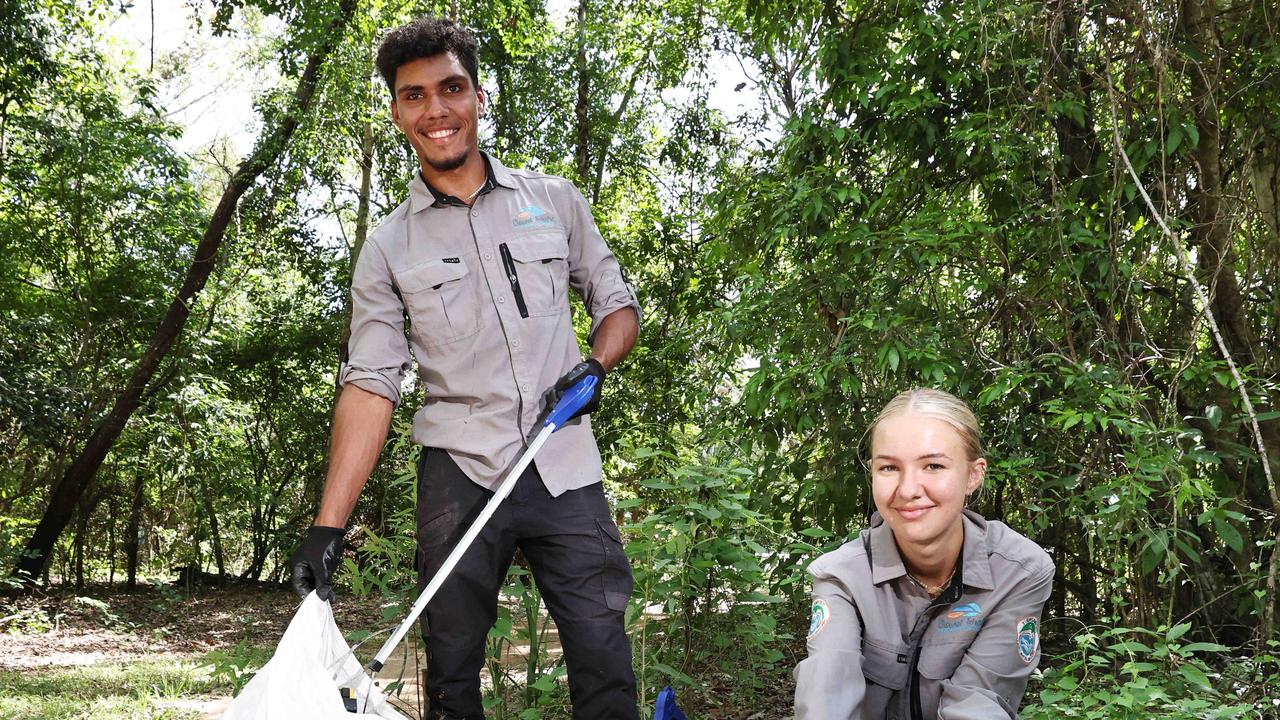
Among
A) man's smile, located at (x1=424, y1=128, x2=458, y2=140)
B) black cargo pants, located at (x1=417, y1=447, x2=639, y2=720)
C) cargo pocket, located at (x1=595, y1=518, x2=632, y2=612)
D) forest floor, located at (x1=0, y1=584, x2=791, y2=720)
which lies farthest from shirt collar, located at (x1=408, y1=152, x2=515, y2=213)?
forest floor, located at (x1=0, y1=584, x2=791, y2=720)

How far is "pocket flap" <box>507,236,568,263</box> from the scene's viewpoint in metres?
2.55

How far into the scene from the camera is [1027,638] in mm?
1959

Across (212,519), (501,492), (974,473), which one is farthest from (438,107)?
(212,519)

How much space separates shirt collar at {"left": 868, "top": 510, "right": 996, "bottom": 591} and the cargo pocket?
610 mm

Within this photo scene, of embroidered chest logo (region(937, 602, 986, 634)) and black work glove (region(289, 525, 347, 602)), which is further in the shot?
black work glove (region(289, 525, 347, 602))

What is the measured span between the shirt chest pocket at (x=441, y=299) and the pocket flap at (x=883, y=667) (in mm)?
1112

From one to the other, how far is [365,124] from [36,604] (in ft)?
15.2

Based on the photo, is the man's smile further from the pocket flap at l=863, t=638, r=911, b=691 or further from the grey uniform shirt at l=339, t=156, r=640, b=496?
the pocket flap at l=863, t=638, r=911, b=691

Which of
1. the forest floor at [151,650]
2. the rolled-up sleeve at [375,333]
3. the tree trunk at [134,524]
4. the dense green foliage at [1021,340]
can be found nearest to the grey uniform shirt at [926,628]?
the dense green foliage at [1021,340]

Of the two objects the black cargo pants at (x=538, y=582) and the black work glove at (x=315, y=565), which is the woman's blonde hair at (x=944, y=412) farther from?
the black work glove at (x=315, y=565)

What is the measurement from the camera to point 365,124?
9.44 metres

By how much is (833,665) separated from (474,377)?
104 centimetres

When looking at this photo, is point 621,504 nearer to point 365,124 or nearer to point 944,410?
point 944,410

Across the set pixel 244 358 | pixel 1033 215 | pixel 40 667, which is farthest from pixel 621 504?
pixel 244 358
